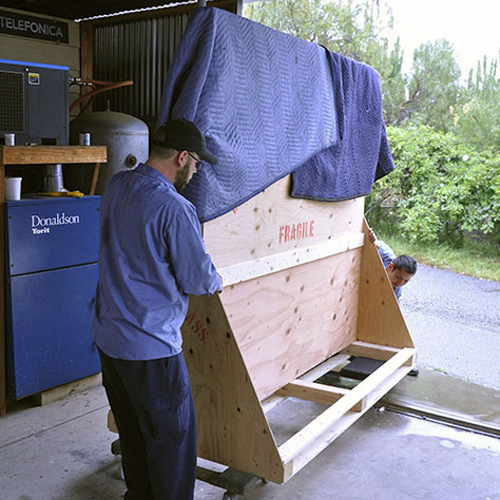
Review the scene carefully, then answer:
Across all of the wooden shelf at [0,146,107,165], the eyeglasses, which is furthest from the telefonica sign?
the eyeglasses

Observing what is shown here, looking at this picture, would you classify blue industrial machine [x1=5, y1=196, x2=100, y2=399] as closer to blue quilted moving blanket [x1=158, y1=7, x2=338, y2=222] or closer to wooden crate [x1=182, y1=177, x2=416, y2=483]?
wooden crate [x1=182, y1=177, x2=416, y2=483]

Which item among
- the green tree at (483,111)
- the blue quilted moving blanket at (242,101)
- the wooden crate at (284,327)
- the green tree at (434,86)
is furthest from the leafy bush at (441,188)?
the blue quilted moving blanket at (242,101)

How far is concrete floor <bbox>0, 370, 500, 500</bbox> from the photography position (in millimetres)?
3326

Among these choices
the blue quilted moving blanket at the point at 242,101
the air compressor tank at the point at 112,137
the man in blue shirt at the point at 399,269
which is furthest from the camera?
the man in blue shirt at the point at 399,269

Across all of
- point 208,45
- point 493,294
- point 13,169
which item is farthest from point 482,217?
point 208,45

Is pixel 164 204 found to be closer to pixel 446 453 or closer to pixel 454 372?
pixel 446 453

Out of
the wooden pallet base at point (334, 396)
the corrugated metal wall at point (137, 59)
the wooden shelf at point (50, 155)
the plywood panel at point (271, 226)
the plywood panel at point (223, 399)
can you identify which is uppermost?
the corrugated metal wall at point (137, 59)

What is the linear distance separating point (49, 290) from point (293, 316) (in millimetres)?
1488

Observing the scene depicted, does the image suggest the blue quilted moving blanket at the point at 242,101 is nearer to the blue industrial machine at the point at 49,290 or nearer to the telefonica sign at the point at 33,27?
the blue industrial machine at the point at 49,290

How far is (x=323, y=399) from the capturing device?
3.91 meters

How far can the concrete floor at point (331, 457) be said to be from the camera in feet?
10.9

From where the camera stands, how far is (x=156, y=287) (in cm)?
261

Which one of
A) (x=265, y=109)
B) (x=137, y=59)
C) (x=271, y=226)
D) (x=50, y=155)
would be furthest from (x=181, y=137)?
(x=137, y=59)

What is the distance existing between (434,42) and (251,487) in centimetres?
1045
